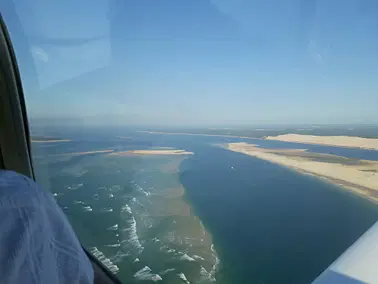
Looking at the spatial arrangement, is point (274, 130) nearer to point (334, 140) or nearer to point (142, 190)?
point (334, 140)

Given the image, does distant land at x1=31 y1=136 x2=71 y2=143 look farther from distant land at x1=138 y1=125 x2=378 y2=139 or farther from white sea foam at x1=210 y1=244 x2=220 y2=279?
white sea foam at x1=210 y1=244 x2=220 y2=279

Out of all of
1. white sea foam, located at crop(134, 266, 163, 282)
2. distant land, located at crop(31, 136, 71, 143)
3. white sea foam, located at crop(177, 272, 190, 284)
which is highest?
distant land, located at crop(31, 136, 71, 143)

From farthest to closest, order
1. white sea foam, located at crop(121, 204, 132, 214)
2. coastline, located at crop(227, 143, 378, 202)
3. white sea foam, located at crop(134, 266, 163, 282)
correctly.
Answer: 1. white sea foam, located at crop(121, 204, 132, 214)
2. white sea foam, located at crop(134, 266, 163, 282)
3. coastline, located at crop(227, 143, 378, 202)

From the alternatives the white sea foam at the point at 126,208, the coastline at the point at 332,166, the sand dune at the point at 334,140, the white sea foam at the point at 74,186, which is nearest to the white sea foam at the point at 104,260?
the white sea foam at the point at 126,208

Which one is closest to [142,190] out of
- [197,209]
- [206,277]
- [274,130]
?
[197,209]

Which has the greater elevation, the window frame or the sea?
the window frame

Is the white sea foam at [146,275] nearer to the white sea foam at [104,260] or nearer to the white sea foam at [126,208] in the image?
the white sea foam at [104,260]

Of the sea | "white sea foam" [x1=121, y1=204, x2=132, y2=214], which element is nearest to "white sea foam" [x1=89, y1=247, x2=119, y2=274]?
the sea
